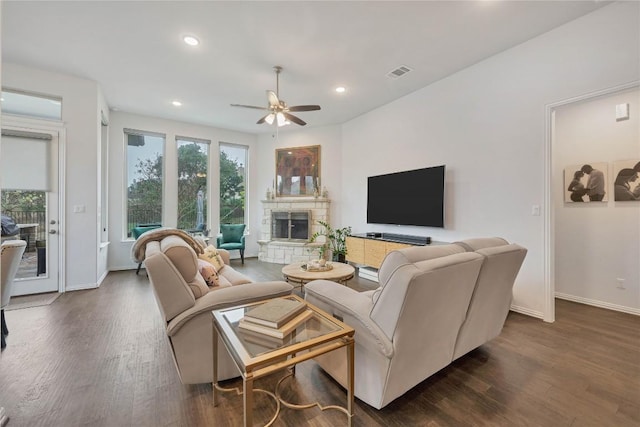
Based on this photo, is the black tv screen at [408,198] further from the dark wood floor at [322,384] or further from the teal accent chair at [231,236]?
the teal accent chair at [231,236]

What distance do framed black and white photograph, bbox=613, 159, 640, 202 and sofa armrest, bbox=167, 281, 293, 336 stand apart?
13.4 feet

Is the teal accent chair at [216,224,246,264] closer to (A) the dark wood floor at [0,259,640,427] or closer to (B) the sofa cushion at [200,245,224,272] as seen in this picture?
(B) the sofa cushion at [200,245,224,272]

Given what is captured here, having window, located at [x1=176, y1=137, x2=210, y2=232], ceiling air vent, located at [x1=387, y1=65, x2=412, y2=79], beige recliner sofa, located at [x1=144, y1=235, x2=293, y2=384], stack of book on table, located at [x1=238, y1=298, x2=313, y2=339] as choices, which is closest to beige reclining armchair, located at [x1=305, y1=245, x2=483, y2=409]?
stack of book on table, located at [x1=238, y1=298, x2=313, y2=339]

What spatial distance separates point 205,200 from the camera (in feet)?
20.1

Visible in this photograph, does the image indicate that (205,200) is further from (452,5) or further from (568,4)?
(568,4)

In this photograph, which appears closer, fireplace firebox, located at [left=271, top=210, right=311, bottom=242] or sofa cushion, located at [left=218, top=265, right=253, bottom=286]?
sofa cushion, located at [left=218, top=265, right=253, bottom=286]

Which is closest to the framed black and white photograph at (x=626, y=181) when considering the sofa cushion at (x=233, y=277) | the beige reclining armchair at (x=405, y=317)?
the beige reclining armchair at (x=405, y=317)

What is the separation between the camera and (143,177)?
18.0 ft

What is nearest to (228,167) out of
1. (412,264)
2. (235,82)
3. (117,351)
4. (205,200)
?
(205,200)

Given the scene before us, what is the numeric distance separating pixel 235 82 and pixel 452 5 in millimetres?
2862

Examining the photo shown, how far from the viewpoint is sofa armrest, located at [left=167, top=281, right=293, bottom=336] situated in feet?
5.40

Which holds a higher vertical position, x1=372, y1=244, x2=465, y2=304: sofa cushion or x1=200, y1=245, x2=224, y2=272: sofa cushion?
x1=372, y1=244, x2=465, y2=304: sofa cushion

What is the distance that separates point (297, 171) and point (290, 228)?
4.35 feet

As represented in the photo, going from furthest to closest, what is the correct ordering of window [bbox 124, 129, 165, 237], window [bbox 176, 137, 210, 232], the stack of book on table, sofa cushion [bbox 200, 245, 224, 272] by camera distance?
window [bbox 176, 137, 210, 232] < window [bbox 124, 129, 165, 237] < sofa cushion [bbox 200, 245, 224, 272] < the stack of book on table
